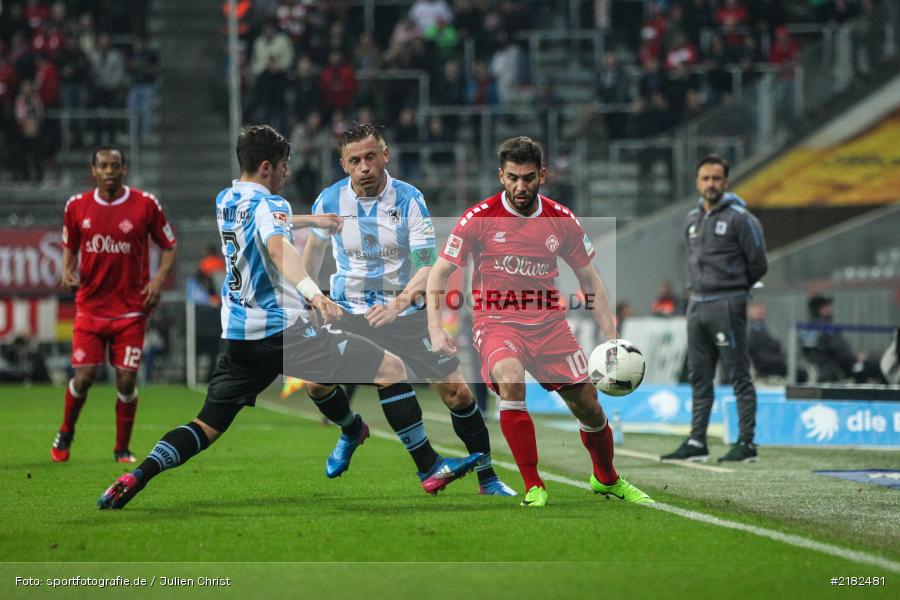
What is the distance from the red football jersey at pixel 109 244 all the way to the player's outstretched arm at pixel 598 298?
3910mm

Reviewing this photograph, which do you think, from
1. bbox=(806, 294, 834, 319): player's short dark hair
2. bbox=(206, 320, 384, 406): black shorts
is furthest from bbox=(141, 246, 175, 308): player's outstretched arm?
bbox=(806, 294, 834, 319): player's short dark hair

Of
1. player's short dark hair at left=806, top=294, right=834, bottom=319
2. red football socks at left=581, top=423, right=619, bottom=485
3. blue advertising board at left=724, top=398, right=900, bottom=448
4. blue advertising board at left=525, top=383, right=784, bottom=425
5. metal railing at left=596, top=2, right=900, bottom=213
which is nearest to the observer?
red football socks at left=581, top=423, right=619, bottom=485

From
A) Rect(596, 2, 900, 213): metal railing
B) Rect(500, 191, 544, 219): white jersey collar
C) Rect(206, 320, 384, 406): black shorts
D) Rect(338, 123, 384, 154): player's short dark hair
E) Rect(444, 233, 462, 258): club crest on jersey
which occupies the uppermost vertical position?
Rect(596, 2, 900, 213): metal railing

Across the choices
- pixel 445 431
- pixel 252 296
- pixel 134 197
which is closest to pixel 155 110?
pixel 445 431

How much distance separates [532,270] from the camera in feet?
25.3

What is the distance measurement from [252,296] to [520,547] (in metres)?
2.14

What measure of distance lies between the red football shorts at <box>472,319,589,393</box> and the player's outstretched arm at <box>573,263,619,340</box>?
0.60ft

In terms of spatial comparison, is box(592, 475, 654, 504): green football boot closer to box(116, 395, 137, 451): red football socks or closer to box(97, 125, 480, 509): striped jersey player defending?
box(97, 125, 480, 509): striped jersey player defending

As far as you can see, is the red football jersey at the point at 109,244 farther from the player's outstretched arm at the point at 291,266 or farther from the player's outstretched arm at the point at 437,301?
the player's outstretched arm at the point at 437,301

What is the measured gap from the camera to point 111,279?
34.2 ft

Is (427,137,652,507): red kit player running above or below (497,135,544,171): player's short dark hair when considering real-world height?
below

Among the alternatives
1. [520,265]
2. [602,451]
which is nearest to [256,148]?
[520,265]

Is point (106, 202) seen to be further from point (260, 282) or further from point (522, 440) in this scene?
point (522, 440)

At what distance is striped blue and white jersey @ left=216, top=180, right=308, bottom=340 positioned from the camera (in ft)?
24.3
